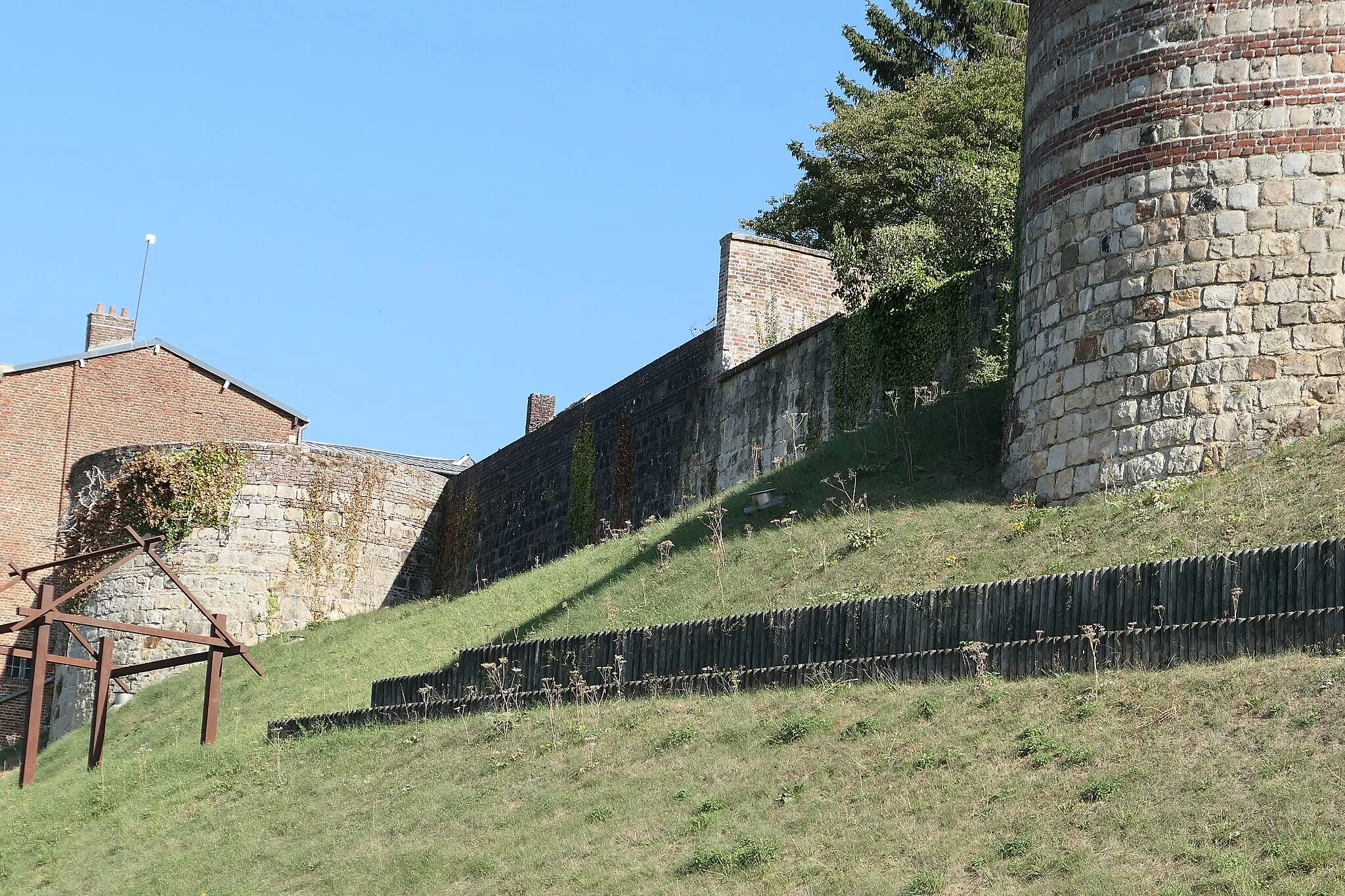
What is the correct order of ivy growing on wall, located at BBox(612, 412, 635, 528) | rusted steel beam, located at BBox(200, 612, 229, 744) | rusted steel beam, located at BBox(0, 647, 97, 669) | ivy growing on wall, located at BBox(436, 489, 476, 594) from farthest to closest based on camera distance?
ivy growing on wall, located at BBox(436, 489, 476, 594) < ivy growing on wall, located at BBox(612, 412, 635, 528) < rusted steel beam, located at BBox(0, 647, 97, 669) < rusted steel beam, located at BBox(200, 612, 229, 744)

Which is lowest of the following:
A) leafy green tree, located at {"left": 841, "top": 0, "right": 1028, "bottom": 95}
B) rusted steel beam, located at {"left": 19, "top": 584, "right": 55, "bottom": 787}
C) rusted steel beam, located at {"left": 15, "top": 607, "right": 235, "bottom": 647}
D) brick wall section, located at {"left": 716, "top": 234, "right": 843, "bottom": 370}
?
rusted steel beam, located at {"left": 19, "top": 584, "right": 55, "bottom": 787}

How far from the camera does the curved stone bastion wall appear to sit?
2852 centimetres

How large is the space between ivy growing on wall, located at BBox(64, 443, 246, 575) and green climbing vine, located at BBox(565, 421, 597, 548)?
5.80m

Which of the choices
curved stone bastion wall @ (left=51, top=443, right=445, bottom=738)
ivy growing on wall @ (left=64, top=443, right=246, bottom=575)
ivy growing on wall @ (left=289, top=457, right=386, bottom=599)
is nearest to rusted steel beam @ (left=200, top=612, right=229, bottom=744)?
curved stone bastion wall @ (left=51, top=443, right=445, bottom=738)

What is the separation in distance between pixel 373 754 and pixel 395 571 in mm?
16418

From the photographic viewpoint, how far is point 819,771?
10.5m

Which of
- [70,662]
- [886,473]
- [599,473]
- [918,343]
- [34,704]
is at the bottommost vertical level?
[34,704]

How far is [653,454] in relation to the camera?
87.8ft

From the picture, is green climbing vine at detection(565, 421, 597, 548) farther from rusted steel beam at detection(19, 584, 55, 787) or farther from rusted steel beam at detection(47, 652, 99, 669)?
rusted steel beam at detection(19, 584, 55, 787)

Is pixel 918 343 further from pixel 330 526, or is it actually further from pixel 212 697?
pixel 330 526

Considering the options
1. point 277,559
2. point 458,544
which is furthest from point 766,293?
point 277,559

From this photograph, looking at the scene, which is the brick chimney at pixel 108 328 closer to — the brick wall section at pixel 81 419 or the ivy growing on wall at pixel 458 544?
the brick wall section at pixel 81 419

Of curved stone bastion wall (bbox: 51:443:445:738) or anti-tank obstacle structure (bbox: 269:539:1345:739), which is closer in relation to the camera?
anti-tank obstacle structure (bbox: 269:539:1345:739)

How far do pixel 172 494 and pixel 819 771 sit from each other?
70.1 feet
